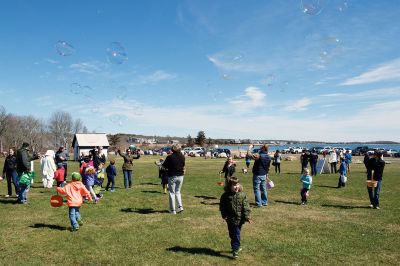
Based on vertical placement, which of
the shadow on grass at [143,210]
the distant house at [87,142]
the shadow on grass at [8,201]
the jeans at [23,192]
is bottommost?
the shadow on grass at [143,210]

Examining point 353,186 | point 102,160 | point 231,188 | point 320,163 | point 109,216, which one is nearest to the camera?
point 231,188

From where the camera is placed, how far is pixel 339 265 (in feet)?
24.5

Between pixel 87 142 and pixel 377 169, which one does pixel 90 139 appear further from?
pixel 377 169

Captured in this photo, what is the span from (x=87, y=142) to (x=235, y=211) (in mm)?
61068

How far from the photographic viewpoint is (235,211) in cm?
794

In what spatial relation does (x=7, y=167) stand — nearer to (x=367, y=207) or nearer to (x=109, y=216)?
(x=109, y=216)

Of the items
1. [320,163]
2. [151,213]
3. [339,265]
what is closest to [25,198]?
[151,213]

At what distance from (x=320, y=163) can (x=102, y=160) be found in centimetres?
2003

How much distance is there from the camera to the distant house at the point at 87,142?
211 feet

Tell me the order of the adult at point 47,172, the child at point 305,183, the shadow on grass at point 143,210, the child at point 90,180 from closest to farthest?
the shadow on grass at point 143,210, the child at point 90,180, the child at point 305,183, the adult at point 47,172

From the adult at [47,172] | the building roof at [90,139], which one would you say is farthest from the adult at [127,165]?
the building roof at [90,139]

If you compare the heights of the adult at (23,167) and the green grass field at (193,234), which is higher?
the adult at (23,167)

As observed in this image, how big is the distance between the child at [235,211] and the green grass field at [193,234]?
0.42 m

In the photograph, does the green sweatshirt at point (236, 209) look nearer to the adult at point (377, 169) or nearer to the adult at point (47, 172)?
the adult at point (377, 169)
